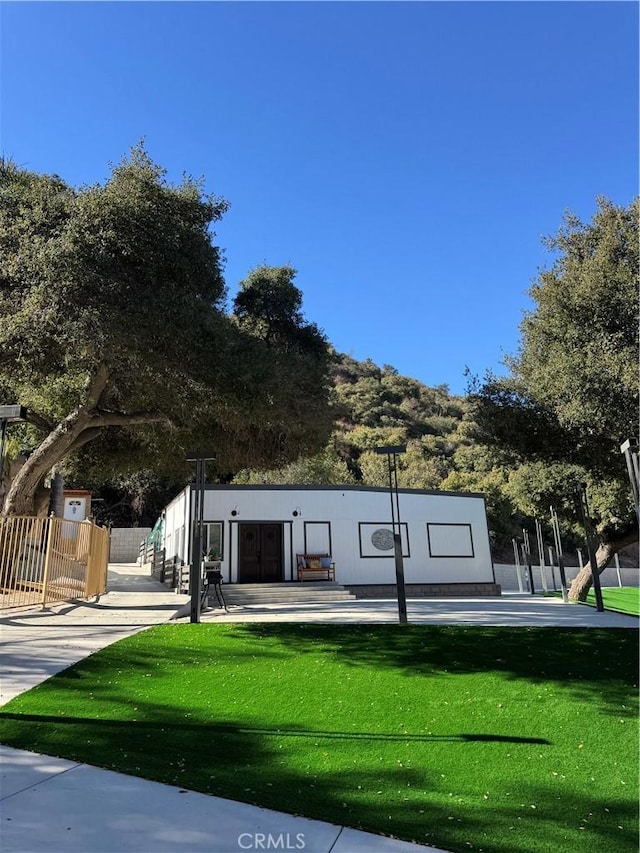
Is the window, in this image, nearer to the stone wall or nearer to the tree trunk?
the stone wall

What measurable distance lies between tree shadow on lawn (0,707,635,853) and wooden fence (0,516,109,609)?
260 inches

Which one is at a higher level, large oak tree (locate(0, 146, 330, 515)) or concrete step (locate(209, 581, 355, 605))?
large oak tree (locate(0, 146, 330, 515))

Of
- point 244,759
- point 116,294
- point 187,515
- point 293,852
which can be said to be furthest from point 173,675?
point 187,515

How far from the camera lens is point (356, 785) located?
375 centimetres

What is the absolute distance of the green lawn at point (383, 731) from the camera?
3.44 meters

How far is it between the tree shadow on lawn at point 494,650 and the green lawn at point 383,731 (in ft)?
0.14

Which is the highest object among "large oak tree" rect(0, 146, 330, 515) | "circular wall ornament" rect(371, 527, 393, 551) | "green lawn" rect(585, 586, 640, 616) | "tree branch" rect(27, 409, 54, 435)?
"large oak tree" rect(0, 146, 330, 515)

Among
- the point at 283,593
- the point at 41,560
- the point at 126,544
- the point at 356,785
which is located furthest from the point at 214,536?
the point at 126,544

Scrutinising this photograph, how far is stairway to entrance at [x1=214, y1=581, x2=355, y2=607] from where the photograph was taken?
16812 millimetres

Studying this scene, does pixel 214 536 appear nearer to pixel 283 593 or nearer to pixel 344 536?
pixel 283 593

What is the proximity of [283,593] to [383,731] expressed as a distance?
13034 millimetres

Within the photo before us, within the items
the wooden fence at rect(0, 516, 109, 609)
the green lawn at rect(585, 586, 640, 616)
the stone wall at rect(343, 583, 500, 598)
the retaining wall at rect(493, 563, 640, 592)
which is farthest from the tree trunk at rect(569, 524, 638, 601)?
the wooden fence at rect(0, 516, 109, 609)

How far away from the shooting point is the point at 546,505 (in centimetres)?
1855

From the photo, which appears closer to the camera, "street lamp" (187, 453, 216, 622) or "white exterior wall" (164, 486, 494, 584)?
"street lamp" (187, 453, 216, 622)
